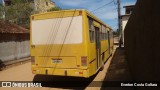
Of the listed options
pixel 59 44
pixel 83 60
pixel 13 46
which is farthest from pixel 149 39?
pixel 13 46

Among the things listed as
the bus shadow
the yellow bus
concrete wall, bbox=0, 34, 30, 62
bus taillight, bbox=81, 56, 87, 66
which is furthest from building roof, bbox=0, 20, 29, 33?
bus taillight, bbox=81, 56, 87, 66

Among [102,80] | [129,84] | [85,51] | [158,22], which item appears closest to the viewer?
[158,22]

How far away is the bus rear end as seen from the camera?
27.5 ft

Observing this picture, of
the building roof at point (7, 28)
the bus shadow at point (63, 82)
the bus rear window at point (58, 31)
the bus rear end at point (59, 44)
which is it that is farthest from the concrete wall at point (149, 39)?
the building roof at point (7, 28)

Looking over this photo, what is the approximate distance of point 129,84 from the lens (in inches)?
357

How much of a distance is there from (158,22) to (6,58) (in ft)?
51.0

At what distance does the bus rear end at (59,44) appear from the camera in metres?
8.39

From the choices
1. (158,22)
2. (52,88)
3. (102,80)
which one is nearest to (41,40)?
(52,88)

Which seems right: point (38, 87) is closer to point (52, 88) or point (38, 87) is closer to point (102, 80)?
point (52, 88)

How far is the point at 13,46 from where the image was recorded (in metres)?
18.8

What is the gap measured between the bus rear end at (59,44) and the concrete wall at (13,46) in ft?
27.5

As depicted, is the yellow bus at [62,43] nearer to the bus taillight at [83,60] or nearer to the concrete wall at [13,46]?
the bus taillight at [83,60]

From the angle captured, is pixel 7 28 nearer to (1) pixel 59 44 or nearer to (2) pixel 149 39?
(1) pixel 59 44

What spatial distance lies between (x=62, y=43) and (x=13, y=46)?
11.3 meters
